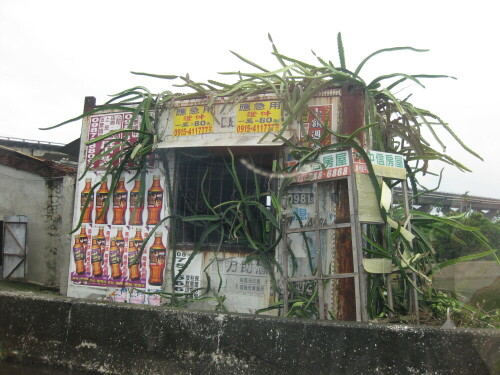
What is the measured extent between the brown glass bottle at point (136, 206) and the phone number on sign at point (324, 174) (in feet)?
6.38

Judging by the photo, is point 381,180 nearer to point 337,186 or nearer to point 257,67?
point 337,186

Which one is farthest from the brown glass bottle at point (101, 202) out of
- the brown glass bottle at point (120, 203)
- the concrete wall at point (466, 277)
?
the concrete wall at point (466, 277)

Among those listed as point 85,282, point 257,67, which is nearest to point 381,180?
point 257,67

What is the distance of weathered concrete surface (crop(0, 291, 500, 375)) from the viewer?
2.38 meters

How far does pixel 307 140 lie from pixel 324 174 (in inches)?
17.1

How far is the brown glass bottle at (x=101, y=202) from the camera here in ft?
17.8

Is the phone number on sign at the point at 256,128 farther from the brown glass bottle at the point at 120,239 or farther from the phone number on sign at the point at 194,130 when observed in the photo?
the brown glass bottle at the point at 120,239

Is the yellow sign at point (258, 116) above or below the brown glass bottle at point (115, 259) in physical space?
above

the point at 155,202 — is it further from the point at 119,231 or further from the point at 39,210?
the point at 39,210

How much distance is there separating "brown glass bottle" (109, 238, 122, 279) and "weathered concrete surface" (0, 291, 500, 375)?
5.75 ft

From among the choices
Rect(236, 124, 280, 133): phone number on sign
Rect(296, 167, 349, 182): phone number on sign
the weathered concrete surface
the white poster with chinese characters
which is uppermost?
Rect(236, 124, 280, 133): phone number on sign

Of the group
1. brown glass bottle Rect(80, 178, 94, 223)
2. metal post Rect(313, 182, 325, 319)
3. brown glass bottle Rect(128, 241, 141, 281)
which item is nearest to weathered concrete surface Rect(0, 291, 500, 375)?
metal post Rect(313, 182, 325, 319)

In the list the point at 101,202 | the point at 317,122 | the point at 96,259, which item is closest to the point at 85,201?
the point at 101,202

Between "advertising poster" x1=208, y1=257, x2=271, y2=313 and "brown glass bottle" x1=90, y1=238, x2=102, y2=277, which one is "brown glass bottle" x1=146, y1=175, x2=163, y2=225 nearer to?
"brown glass bottle" x1=90, y1=238, x2=102, y2=277
